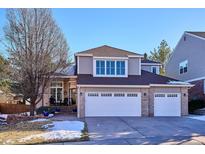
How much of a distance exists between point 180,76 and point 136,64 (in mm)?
7692

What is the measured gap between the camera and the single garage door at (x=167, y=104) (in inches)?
1002

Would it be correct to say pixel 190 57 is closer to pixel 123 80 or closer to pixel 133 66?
pixel 133 66

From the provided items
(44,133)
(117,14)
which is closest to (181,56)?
(117,14)

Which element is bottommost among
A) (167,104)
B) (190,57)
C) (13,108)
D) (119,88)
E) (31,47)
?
(13,108)

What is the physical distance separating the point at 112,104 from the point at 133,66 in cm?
442

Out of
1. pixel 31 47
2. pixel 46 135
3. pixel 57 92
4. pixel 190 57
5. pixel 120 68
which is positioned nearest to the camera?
pixel 46 135

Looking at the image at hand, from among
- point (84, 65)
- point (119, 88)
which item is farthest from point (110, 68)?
point (119, 88)

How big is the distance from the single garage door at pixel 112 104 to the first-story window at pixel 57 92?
6.10 metres

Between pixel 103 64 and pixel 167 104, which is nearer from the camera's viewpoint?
pixel 167 104

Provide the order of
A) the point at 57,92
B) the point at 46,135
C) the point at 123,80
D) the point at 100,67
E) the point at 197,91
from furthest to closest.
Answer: the point at 57,92
the point at 197,91
the point at 100,67
the point at 123,80
the point at 46,135

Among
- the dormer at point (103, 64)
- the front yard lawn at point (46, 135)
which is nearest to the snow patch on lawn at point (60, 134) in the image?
the front yard lawn at point (46, 135)

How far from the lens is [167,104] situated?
25562mm

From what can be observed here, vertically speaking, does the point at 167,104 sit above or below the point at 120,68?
below
